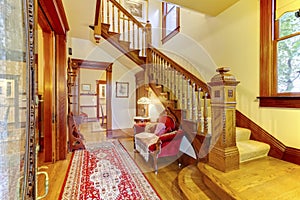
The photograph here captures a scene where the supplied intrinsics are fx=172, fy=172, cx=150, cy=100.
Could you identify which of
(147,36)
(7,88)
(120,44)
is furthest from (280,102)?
(120,44)

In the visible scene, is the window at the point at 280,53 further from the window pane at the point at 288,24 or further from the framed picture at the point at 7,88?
the framed picture at the point at 7,88

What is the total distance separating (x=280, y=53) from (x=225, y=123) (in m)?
1.38

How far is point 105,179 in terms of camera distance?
241 cm

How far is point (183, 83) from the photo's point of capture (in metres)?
2.99

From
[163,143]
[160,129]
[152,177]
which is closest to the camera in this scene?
[152,177]

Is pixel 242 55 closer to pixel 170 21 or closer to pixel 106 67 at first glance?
pixel 170 21

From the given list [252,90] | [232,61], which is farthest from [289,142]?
[232,61]

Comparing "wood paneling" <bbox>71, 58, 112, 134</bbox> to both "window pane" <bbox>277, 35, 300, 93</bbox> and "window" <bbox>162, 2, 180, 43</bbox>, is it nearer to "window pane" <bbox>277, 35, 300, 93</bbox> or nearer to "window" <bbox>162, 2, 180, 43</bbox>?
"window" <bbox>162, 2, 180, 43</bbox>

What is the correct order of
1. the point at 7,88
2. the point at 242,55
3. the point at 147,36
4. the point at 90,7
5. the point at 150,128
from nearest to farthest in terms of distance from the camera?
1. the point at 7,88
2. the point at 242,55
3. the point at 90,7
4. the point at 150,128
5. the point at 147,36

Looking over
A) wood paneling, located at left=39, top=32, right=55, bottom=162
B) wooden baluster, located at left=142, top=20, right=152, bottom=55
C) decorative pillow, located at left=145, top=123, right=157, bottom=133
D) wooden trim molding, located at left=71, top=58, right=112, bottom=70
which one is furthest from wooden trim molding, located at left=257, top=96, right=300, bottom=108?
wooden trim molding, located at left=71, top=58, right=112, bottom=70

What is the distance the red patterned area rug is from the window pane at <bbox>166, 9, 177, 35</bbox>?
395 cm

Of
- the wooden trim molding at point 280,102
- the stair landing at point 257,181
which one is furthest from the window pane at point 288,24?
the stair landing at point 257,181

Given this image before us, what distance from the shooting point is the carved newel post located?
6.10ft

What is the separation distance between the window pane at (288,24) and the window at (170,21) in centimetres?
287
